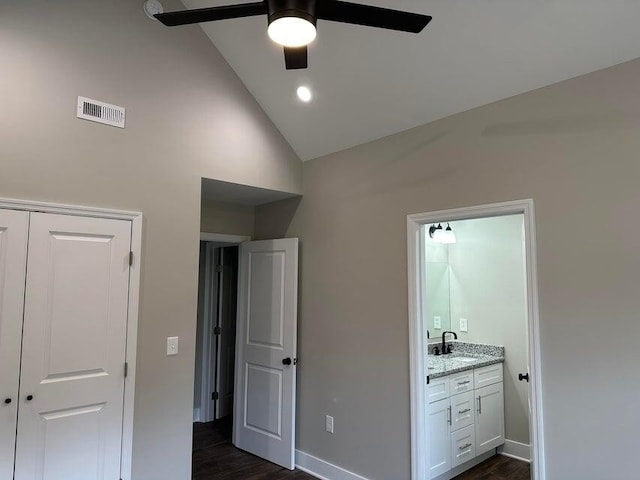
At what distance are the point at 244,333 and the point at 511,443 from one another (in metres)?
2.79

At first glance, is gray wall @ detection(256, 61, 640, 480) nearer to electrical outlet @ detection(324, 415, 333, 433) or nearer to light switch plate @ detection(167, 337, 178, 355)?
electrical outlet @ detection(324, 415, 333, 433)

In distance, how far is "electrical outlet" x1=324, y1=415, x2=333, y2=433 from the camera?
3490mm

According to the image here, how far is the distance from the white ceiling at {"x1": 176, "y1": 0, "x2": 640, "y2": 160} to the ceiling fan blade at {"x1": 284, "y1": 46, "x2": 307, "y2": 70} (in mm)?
858

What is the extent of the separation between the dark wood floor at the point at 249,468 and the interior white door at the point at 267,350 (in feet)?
0.33

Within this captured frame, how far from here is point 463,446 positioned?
3486mm

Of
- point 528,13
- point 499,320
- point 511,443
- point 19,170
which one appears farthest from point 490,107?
point 511,443

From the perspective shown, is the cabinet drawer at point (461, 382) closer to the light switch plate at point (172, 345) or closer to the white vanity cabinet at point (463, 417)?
the white vanity cabinet at point (463, 417)

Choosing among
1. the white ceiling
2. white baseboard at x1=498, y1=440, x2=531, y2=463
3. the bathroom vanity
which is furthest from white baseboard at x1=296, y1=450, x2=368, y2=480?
the white ceiling

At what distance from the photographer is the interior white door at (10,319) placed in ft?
7.52

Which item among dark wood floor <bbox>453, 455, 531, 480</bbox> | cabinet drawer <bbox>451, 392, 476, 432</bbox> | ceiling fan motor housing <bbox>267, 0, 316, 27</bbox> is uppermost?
ceiling fan motor housing <bbox>267, 0, 316, 27</bbox>

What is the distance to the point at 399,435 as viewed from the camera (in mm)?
2982

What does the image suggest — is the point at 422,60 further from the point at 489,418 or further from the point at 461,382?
the point at 489,418

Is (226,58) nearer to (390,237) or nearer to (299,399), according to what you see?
(390,237)

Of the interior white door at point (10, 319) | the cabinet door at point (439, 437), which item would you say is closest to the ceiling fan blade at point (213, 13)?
the interior white door at point (10, 319)
